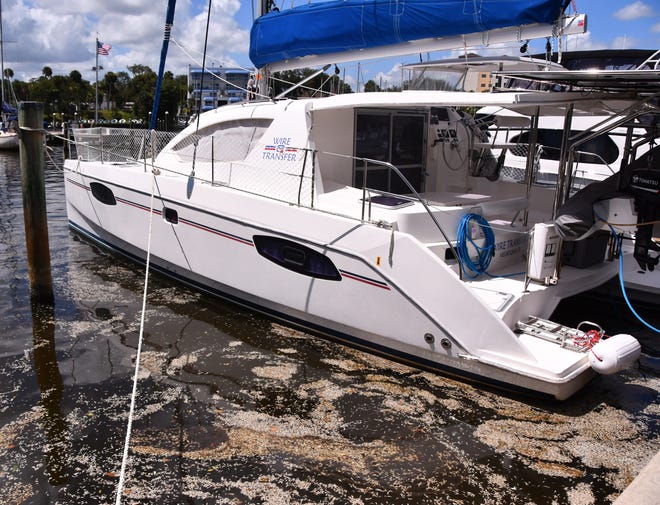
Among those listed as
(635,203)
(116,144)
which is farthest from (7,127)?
(635,203)

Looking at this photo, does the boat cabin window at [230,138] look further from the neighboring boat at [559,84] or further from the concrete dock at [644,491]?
the concrete dock at [644,491]

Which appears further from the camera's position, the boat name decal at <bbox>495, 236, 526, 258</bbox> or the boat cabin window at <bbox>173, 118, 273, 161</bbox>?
the boat cabin window at <bbox>173, 118, 273, 161</bbox>

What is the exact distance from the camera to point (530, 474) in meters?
3.96

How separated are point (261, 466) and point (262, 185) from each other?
3.26 m

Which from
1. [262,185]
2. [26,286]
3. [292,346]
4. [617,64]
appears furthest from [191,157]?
[617,64]

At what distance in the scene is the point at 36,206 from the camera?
22.4 ft

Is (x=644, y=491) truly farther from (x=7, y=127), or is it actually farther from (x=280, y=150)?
(x=7, y=127)

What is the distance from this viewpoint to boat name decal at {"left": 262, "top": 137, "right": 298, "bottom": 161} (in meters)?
6.28

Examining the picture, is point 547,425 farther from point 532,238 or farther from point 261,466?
point 261,466

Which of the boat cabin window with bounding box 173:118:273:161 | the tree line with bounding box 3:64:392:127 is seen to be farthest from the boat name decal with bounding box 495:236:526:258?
the tree line with bounding box 3:64:392:127

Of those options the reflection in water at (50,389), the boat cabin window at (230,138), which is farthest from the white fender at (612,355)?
the boat cabin window at (230,138)

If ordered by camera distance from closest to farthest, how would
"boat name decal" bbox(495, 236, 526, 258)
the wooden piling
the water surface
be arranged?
the water surface → "boat name decal" bbox(495, 236, 526, 258) → the wooden piling

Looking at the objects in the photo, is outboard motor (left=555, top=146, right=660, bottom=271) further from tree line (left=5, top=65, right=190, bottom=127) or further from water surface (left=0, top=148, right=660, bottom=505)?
tree line (left=5, top=65, right=190, bottom=127)

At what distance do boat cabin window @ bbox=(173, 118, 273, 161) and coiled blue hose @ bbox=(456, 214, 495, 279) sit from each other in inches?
103
